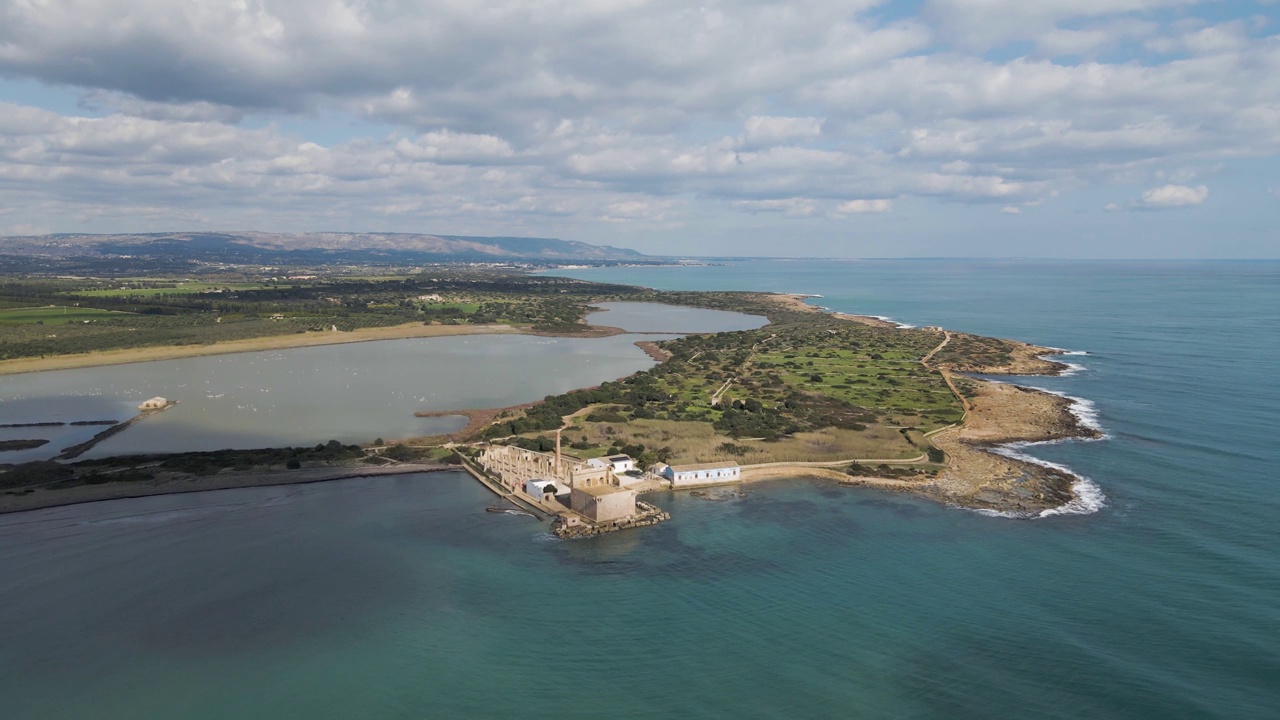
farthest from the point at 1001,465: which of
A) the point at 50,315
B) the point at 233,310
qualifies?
the point at 50,315

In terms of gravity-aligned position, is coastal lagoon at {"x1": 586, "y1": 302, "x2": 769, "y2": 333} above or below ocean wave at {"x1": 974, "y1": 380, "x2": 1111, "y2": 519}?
above

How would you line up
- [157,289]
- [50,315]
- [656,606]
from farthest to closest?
[157,289] → [50,315] → [656,606]

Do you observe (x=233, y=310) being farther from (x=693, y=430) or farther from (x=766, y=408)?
(x=766, y=408)

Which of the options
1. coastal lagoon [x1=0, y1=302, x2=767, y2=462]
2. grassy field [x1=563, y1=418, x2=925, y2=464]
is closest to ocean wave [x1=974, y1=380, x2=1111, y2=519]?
grassy field [x1=563, y1=418, x2=925, y2=464]

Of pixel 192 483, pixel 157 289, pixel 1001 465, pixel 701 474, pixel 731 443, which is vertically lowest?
pixel 192 483

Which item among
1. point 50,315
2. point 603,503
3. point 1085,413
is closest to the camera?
point 603,503

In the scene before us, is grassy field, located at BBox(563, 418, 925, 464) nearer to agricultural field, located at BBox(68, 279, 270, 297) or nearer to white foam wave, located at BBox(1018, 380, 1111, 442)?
white foam wave, located at BBox(1018, 380, 1111, 442)
